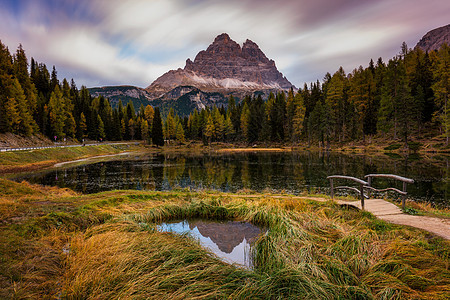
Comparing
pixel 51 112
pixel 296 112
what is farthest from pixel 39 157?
pixel 296 112

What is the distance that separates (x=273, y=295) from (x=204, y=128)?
92702 mm

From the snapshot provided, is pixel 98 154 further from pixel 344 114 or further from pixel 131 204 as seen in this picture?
pixel 344 114

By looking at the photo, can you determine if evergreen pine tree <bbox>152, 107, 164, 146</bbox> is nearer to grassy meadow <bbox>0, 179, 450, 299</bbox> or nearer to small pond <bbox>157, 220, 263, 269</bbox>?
small pond <bbox>157, 220, 263, 269</bbox>

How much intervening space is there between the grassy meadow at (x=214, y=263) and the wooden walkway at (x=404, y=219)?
1.88 feet

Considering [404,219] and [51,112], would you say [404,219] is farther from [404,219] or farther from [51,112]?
[51,112]

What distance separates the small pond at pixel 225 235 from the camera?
692cm

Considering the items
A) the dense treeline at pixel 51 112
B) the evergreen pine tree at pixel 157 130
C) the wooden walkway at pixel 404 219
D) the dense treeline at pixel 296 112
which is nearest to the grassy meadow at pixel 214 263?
the wooden walkway at pixel 404 219

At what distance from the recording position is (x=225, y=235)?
8641 mm

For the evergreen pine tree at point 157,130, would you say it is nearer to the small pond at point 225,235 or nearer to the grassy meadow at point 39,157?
the grassy meadow at point 39,157

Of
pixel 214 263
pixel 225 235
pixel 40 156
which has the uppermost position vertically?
pixel 40 156

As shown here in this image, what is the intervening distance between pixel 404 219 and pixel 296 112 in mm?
70570

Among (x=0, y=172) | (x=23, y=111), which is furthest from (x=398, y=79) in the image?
(x=23, y=111)

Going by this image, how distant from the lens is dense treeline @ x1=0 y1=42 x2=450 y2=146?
161 ft

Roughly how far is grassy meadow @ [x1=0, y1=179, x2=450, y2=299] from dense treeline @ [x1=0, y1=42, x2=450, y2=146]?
47766 mm
